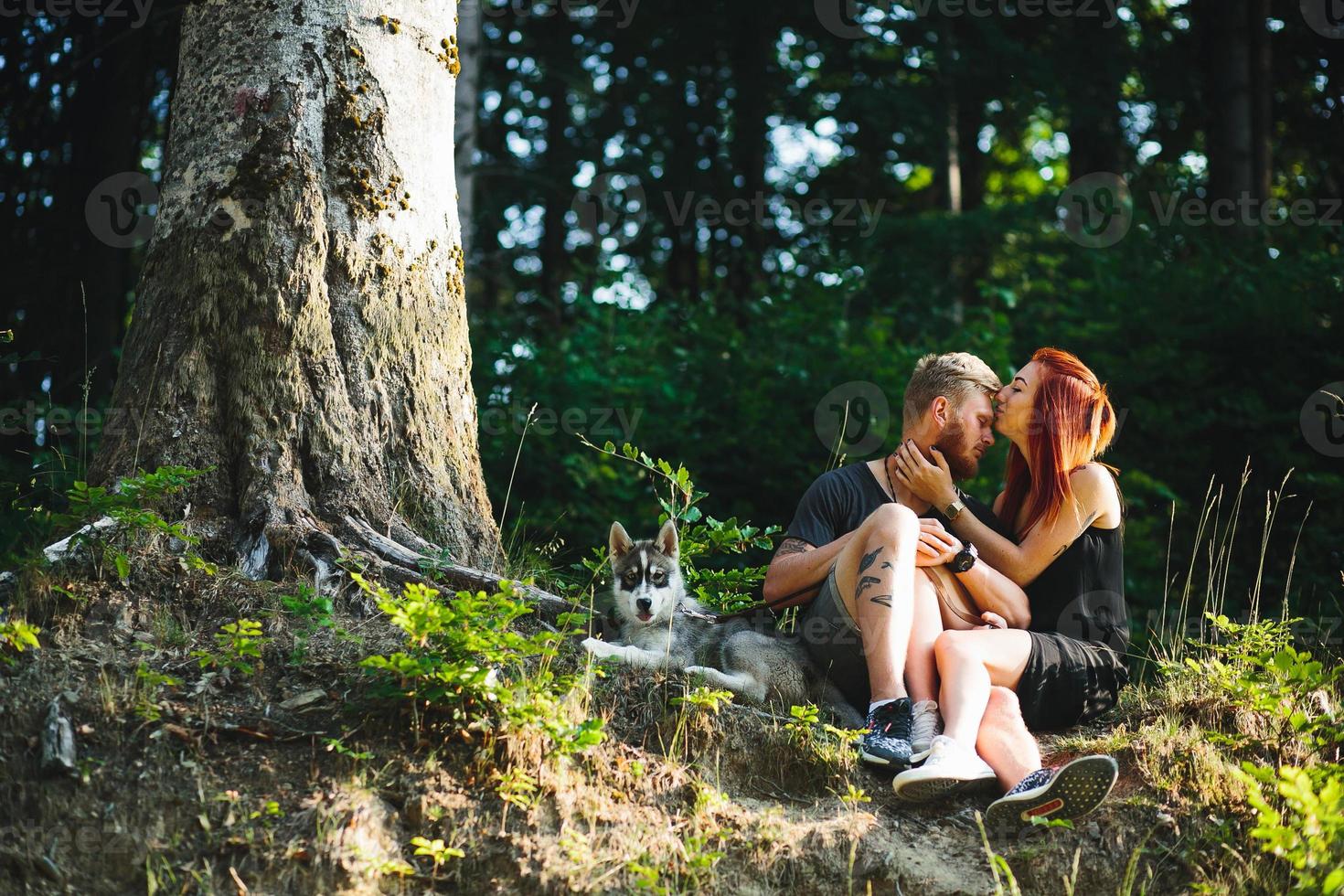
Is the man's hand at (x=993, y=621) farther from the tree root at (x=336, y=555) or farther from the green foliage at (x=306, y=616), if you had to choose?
the green foliage at (x=306, y=616)

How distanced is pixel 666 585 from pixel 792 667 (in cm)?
91

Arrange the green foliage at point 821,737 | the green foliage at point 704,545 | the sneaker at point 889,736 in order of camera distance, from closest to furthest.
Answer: the sneaker at point 889,736
the green foliage at point 821,737
the green foliage at point 704,545

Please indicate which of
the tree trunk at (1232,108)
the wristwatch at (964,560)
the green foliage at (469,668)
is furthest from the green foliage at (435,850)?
the tree trunk at (1232,108)

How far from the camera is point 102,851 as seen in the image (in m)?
3.41

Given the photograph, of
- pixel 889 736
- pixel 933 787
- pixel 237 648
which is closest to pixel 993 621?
pixel 889 736

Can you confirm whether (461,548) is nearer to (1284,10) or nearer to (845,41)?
(845,41)

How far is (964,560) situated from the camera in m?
4.67

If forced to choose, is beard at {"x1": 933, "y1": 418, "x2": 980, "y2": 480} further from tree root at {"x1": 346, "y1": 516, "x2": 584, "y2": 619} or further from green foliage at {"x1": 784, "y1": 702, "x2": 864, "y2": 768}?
tree root at {"x1": 346, "y1": 516, "x2": 584, "y2": 619}

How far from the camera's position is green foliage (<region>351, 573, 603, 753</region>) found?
3783 mm

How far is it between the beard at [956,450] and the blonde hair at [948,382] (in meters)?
0.10

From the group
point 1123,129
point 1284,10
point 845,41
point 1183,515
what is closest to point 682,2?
point 845,41

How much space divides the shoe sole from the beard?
1.55 m

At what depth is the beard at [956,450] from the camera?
5176 mm

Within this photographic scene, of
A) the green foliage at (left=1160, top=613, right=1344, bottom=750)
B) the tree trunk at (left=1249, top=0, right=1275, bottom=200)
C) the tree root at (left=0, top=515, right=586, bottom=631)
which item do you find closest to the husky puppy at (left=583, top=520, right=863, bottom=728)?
the tree root at (left=0, top=515, right=586, bottom=631)
